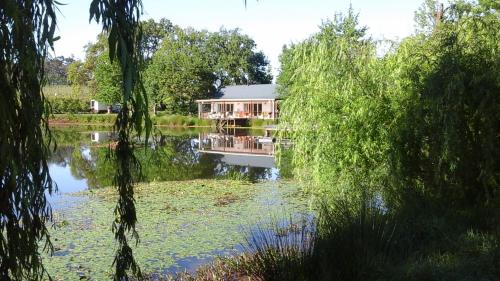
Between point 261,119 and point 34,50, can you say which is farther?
point 261,119

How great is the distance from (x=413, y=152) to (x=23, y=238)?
6.13 metres

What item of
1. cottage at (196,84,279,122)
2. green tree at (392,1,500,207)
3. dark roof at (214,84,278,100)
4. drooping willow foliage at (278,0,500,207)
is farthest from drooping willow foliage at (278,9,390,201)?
dark roof at (214,84,278,100)

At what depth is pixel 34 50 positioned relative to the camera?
1.77m

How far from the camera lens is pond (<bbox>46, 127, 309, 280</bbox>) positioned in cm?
646

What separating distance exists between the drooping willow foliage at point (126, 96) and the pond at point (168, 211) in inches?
4.3

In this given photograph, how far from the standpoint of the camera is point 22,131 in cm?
177

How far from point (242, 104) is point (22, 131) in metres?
50.3

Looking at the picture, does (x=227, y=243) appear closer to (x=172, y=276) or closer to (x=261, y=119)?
(x=172, y=276)

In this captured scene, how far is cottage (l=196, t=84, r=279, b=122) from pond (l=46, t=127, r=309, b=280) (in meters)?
28.7

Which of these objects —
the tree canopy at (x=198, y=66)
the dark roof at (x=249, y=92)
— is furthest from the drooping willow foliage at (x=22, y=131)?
the dark roof at (x=249, y=92)

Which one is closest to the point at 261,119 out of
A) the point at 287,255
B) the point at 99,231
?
Result: the point at 99,231

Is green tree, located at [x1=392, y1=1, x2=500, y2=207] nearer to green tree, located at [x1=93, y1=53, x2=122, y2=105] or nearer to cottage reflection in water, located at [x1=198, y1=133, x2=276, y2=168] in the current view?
green tree, located at [x1=93, y1=53, x2=122, y2=105]

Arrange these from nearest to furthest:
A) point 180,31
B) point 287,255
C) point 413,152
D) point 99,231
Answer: point 287,255, point 413,152, point 99,231, point 180,31

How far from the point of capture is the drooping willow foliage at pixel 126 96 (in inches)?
64.1
